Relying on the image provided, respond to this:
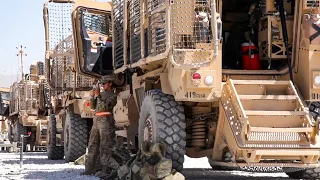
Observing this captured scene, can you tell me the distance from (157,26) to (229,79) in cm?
109

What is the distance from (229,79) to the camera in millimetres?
7441

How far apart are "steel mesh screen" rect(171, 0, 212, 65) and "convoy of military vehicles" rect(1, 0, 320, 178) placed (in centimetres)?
1

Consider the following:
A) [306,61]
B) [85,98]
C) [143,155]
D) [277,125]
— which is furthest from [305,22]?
[85,98]

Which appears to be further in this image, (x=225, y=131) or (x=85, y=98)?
(x=85, y=98)

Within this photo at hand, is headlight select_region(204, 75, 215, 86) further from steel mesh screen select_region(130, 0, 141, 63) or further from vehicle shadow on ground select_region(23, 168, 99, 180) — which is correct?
vehicle shadow on ground select_region(23, 168, 99, 180)

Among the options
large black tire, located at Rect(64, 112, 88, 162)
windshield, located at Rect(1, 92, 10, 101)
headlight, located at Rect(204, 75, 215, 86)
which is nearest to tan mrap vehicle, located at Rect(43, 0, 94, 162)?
large black tire, located at Rect(64, 112, 88, 162)

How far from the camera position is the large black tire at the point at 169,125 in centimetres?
733

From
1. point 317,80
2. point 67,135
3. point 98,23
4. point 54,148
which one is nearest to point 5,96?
point 54,148

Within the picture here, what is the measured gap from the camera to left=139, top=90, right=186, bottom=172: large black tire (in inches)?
289

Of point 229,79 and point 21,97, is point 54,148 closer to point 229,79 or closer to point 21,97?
point 21,97

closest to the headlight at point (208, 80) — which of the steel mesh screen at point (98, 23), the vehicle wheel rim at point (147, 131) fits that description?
the vehicle wheel rim at point (147, 131)

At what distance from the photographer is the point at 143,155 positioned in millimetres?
7434

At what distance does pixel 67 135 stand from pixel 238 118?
7.27m

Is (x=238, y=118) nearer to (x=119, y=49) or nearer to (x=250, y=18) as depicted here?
(x=250, y=18)
